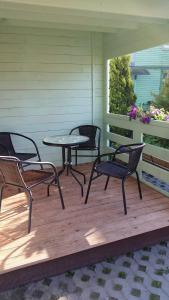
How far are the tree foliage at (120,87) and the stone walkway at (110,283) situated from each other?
3711 mm

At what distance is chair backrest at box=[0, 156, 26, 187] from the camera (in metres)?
2.42

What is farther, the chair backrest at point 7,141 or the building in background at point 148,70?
the building in background at point 148,70

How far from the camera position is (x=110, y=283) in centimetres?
209

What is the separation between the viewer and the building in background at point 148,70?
27.6ft

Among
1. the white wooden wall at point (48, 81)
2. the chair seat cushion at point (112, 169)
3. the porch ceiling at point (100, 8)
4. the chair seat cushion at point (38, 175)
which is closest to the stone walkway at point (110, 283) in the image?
the chair seat cushion at point (112, 169)

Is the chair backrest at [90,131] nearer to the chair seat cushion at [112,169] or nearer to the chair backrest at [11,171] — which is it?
the chair seat cushion at [112,169]

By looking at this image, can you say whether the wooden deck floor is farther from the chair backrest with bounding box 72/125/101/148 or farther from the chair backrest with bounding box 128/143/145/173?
the chair backrest with bounding box 72/125/101/148

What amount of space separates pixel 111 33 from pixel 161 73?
458cm

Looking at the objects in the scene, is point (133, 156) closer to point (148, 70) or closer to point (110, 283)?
point (110, 283)

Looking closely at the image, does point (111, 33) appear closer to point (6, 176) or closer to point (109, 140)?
point (109, 140)

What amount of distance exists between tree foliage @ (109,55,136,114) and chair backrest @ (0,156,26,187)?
339cm

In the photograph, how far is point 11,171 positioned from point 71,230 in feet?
2.60

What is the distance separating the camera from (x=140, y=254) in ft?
8.02

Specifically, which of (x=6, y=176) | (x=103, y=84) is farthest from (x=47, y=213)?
(x=103, y=84)
